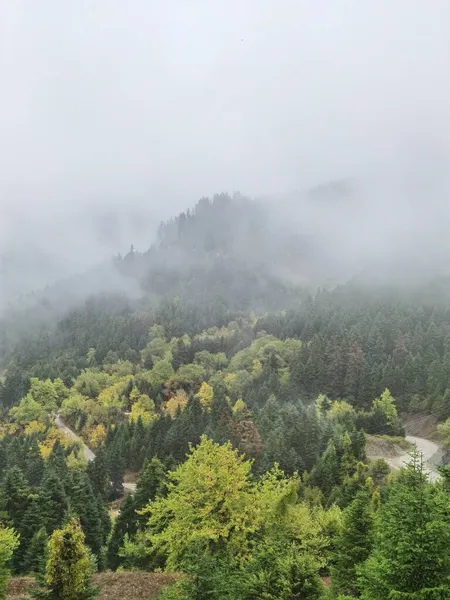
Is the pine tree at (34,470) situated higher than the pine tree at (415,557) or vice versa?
the pine tree at (415,557)

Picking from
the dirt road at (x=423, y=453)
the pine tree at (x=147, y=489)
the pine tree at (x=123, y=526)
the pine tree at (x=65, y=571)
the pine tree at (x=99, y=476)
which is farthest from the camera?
the pine tree at (x=99, y=476)

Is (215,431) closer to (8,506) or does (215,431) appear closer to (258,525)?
(8,506)

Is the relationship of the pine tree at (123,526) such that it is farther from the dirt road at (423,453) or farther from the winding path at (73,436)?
the winding path at (73,436)

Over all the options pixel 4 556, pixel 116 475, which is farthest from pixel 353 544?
pixel 116 475

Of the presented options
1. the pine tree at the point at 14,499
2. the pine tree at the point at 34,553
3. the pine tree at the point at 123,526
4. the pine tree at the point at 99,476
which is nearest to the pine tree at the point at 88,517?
the pine tree at the point at 123,526

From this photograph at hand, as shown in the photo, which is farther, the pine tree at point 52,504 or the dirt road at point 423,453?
the dirt road at point 423,453

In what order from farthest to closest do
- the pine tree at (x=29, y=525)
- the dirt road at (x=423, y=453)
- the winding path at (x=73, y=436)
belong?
the winding path at (x=73, y=436)
the dirt road at (x=423, y=453)
the pine tree at (x=29, y=525)

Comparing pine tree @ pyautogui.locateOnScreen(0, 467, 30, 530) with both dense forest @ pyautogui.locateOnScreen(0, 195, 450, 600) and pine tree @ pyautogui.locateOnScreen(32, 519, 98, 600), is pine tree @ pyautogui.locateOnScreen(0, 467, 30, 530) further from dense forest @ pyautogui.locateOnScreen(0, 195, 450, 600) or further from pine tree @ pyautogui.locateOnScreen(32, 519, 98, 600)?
pine tree @ pyautogui.locateOnScreen(32, 519, 98, 600)

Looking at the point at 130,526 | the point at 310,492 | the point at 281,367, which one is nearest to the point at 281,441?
the point at 310,492
